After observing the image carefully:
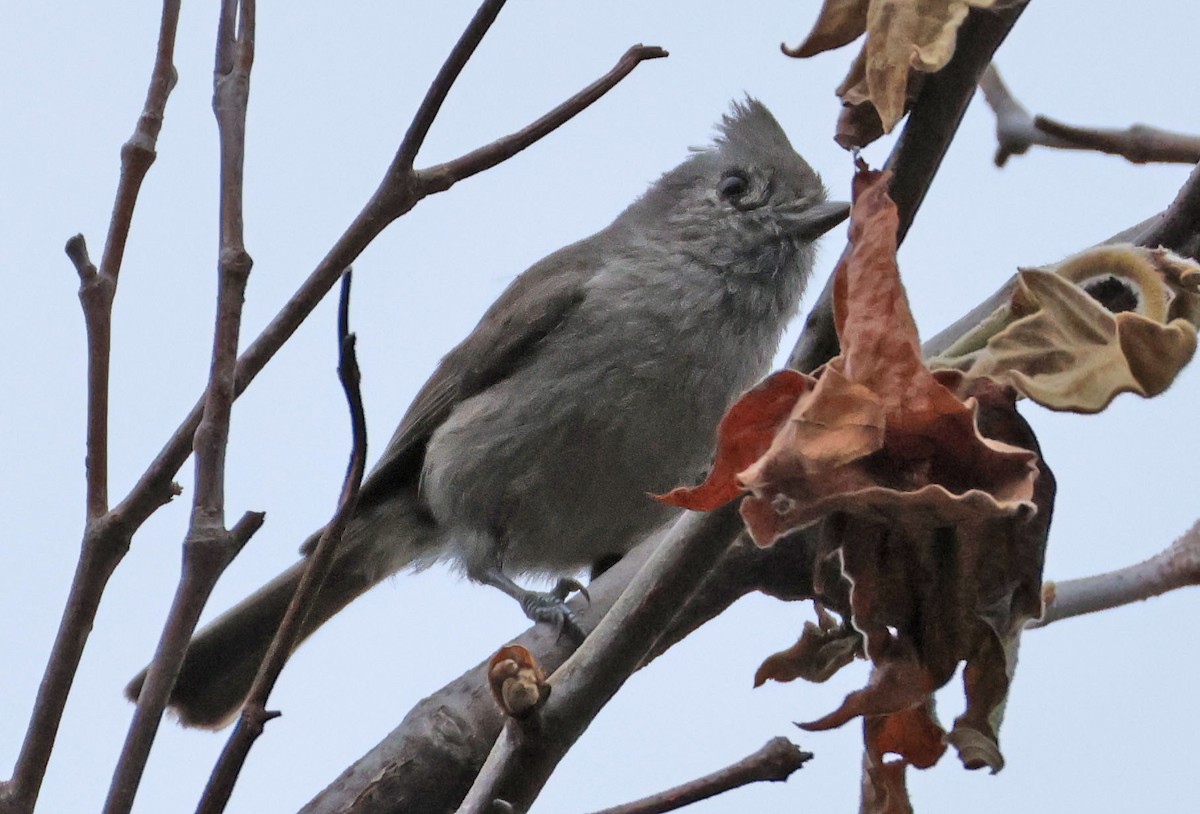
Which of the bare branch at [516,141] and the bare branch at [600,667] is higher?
the bare branch at [516,141]

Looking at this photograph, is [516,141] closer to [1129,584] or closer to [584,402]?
[1129,584]

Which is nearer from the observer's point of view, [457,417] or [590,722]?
[590,722]

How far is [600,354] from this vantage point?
3.54 m

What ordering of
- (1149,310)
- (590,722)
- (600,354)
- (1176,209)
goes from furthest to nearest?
(600,354), (1176,209), (590,722), (1149,310)

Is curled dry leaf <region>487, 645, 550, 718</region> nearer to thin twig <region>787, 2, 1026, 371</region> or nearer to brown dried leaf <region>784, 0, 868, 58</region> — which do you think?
thin twig <region>787, 2, 1026, 371</region>

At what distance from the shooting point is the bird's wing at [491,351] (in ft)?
12.2

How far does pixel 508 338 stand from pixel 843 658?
239 centimetres

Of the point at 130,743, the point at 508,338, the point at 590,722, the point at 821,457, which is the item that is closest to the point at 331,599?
the point at 508,338

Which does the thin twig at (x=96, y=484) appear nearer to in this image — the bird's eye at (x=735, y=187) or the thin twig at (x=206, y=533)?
the thin twig at (x=206, y=533)

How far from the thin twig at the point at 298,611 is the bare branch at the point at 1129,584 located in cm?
73

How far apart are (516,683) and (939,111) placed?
575 millimetres

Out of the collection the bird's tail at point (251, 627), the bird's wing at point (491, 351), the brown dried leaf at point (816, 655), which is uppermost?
the bird's wing at point (491, 351)

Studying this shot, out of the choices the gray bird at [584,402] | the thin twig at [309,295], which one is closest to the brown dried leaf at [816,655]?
the thin twig at [309,295]

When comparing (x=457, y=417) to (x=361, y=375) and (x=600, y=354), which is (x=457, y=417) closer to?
(x=600, y=354)
